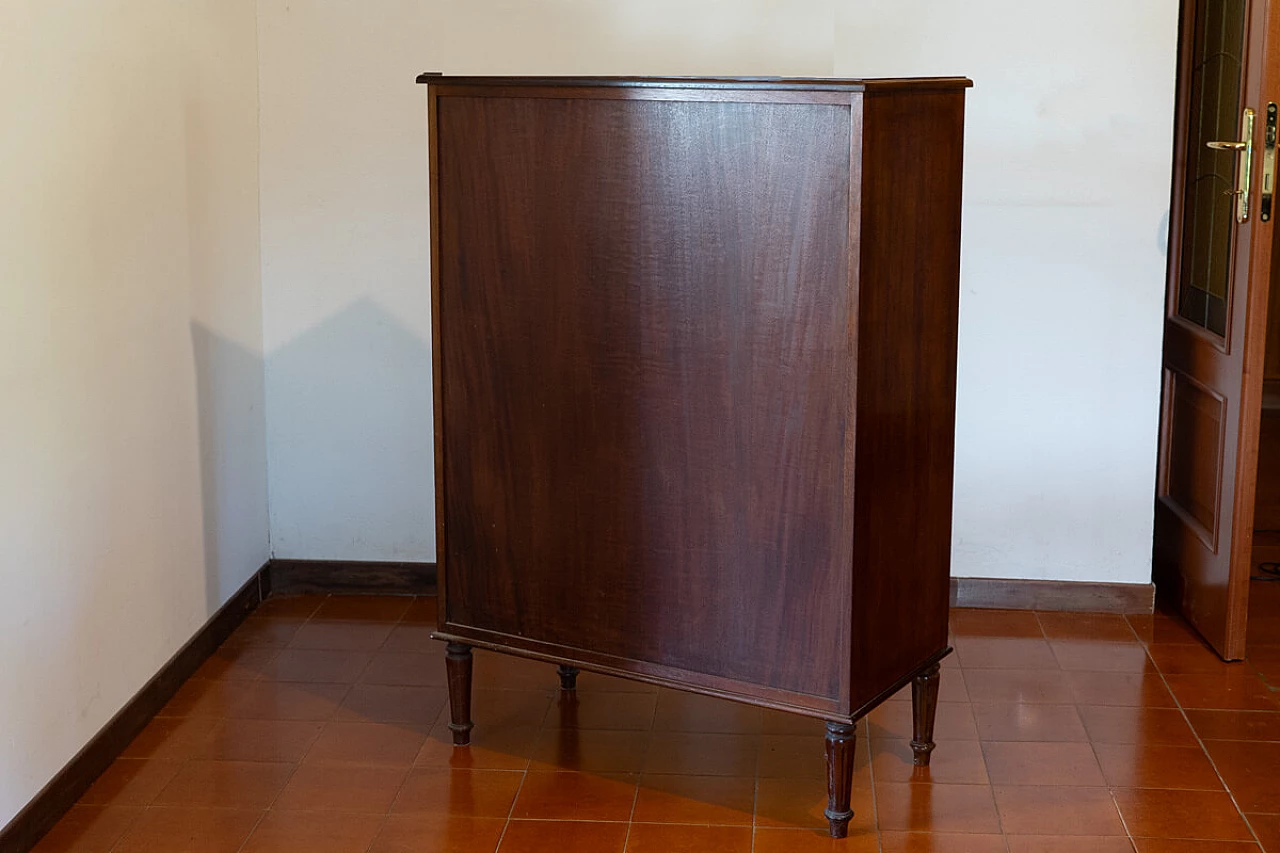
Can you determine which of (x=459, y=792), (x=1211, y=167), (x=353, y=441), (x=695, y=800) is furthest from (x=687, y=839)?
(x=1211, y=167)

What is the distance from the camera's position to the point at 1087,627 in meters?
4.04

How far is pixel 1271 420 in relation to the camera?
6297 mm

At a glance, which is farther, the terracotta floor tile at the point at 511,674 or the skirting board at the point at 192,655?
the terracotta floor tile at the point at 511,674

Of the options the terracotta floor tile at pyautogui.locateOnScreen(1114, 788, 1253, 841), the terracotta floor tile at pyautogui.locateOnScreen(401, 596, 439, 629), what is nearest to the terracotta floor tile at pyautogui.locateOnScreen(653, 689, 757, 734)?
the terracotta floor tile at pyautogui.locateOnScreen(1114, 788, 1253, 841)

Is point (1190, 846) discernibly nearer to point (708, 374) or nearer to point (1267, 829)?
point (1267, 829)

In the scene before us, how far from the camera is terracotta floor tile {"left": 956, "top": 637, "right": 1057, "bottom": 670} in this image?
3775 mm

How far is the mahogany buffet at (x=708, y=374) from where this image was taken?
8.83ft

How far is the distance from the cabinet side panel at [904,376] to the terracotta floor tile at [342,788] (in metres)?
0.98

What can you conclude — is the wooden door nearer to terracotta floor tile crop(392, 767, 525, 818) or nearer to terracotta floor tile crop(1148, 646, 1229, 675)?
terracotta floor tile crop(1148, 646, 1229, 675)

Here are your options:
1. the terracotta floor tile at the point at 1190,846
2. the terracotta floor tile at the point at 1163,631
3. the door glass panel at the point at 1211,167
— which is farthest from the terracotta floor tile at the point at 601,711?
the door glass panel at the point at 1211,167

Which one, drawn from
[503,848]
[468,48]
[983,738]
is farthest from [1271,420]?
[503,848]

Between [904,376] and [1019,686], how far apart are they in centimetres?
115

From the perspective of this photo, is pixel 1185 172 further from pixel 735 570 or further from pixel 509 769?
pixel 509 769

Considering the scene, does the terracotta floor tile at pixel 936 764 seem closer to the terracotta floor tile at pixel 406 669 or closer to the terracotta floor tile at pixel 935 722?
the terracotta floor tile at pixel 935 722
